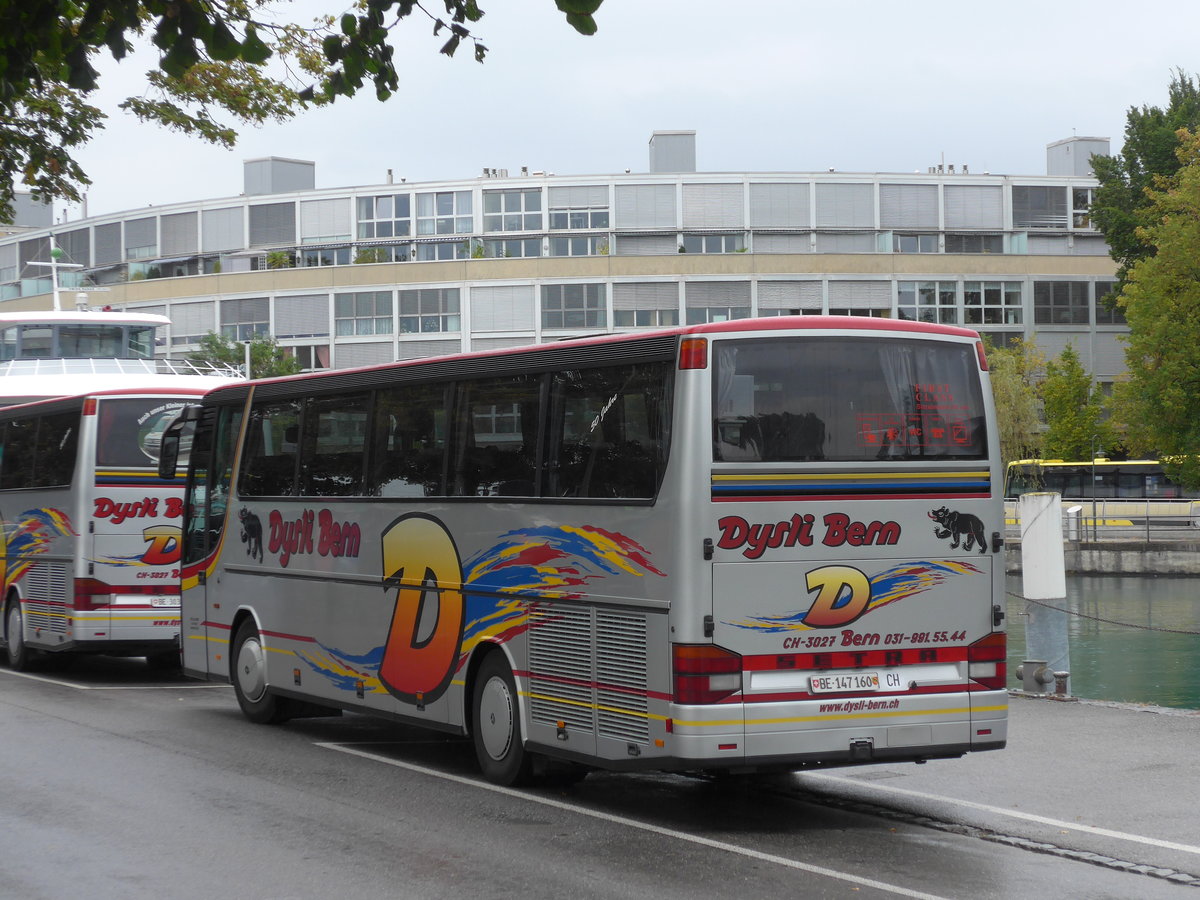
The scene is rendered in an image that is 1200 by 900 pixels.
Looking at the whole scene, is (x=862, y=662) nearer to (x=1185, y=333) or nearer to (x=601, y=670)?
(x=601, y=670)

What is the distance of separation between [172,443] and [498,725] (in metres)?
7.63

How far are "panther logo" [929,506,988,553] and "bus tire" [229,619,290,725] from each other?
24.0ft

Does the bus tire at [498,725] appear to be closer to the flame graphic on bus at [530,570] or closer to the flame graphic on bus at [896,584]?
the flame graphic on bus at [530,570]

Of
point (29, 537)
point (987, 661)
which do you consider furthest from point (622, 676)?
point (29, 537)

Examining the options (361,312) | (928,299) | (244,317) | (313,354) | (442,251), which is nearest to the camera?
(361,312)

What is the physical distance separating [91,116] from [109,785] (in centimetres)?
747

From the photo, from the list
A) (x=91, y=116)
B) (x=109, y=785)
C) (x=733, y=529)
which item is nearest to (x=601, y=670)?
(x=733, y=529)

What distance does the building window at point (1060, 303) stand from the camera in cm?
8288

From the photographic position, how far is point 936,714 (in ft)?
32.6

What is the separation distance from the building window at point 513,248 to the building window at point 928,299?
738 inches

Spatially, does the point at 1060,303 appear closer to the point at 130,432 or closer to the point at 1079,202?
the point at 1079,202

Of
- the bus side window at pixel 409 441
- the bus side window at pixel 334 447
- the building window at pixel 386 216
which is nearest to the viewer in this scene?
the bus side window at pixel 409 441

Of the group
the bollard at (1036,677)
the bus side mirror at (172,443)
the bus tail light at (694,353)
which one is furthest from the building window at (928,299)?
the bus tail light at (694,353)

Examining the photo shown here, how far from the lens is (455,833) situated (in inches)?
373
